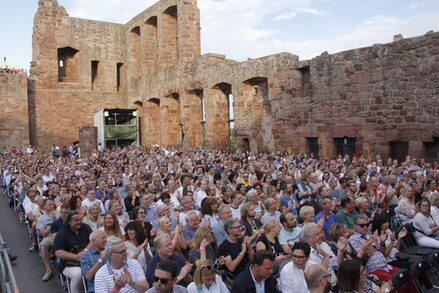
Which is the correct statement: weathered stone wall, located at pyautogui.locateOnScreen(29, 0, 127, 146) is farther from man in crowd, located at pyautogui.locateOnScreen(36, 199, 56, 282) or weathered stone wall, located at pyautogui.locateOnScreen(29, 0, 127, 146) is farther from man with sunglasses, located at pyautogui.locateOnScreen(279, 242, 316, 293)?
man with sunglasses, located at pyautogui.locateOnScreen(279, 242, 316, 293)

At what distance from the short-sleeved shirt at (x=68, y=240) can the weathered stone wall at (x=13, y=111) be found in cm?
2157

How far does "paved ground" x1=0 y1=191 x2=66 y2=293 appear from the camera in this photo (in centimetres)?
587

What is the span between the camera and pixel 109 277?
385cm

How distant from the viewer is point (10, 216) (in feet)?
34.3

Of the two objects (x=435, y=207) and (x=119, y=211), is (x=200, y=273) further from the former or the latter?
(x=435, y=207)

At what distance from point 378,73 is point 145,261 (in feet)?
36.3

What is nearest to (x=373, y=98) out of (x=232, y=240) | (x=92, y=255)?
(x=232, y=240)

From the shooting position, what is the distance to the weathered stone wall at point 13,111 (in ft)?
78.5

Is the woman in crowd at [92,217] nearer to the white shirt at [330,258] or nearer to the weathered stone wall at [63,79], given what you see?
the white shirt at [330,258]

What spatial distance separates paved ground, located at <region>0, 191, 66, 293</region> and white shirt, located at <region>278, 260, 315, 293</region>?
344 centimetres

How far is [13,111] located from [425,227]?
24397mm

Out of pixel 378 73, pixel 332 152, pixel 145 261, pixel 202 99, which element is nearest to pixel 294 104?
pixel 332 152

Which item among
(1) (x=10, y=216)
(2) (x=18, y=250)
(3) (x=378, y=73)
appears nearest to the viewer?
(2) (x=18, y=250)

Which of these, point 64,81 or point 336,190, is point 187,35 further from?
point 336,190
